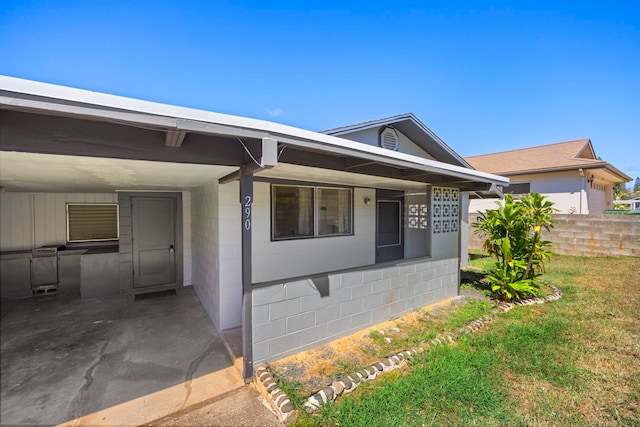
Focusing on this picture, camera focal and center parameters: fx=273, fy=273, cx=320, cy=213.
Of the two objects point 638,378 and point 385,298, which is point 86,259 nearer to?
point 385,298

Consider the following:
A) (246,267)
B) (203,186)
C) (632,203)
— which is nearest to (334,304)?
(246,267)

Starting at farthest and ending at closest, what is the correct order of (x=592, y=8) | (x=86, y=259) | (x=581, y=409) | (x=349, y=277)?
1. (x=592, y=8)
2. (x=86, y=259)
3. (x=349, y=277)
4. (x=581, y=409)

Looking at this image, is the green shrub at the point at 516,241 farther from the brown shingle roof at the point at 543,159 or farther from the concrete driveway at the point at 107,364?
the brown shingle roof at the point at 543,159

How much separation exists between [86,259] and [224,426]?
533 centimetres

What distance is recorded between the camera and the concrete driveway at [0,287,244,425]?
8.73ft

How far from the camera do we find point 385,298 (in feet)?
Result: 14.9

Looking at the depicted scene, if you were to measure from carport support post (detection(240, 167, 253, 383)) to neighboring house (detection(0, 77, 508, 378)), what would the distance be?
0.02 meters

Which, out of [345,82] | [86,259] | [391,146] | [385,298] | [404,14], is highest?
[404,14]

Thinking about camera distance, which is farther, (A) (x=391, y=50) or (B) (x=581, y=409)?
(A) (x=391, y=50)

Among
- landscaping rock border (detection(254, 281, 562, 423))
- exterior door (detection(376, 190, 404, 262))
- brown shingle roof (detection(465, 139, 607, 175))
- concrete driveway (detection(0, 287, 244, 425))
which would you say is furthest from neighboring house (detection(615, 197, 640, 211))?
concrete driveway (detection(0, 287, 244, 425))

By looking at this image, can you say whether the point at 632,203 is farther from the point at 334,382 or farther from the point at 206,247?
the point at 206,247

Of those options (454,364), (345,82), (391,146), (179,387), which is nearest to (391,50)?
(345,82)

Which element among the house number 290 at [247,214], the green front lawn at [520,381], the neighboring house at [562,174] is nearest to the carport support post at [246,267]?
the house number 290 at [247,214]

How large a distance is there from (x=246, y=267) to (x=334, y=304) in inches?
59.3
